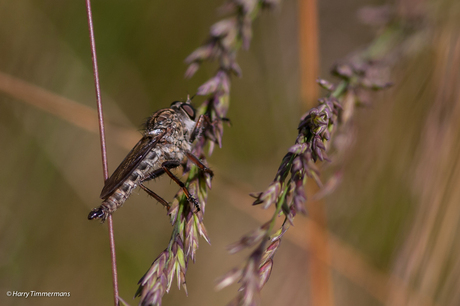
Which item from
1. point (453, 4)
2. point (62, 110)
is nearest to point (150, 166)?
point (62, 110)

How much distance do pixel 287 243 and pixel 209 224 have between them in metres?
1.08

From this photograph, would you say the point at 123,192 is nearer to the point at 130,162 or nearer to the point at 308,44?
the point at 130,162

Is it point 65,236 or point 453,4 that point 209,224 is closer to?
point 65,236

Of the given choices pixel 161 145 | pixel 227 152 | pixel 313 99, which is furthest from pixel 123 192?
pixel 227 152

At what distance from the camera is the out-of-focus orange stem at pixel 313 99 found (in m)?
2.56

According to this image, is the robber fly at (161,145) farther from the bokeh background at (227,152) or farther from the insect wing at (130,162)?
the bokeh background at (227,152)

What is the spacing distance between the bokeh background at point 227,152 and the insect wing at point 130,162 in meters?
0.18

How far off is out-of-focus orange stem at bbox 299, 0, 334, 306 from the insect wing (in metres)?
1.41

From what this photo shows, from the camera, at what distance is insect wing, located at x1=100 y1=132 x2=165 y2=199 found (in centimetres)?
241

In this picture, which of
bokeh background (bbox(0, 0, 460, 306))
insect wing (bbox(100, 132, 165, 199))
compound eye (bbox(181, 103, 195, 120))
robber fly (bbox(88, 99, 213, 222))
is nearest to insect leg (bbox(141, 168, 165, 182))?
robber fly (bbox(88, 99, 213, 222))

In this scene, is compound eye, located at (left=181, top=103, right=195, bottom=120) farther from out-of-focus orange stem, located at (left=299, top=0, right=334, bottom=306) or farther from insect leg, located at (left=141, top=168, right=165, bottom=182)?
out-of-focus orange stem, located at (left=299, top=0, right=334, bottom=306)

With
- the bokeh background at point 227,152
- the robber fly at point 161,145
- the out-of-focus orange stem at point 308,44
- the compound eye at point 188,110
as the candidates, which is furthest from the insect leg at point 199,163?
the out-of-focus orange stem at point 308,44

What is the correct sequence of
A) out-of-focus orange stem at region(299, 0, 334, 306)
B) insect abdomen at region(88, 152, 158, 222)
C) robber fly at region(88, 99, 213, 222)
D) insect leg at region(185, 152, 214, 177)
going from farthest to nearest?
robber fly at region(88, 99, 213, 222) < out-of-focus orange stem at region(299, 0, 334, 306) < insect abdomen at region(88, 152, 158, 222) < insect leg at region(185, 152, 214, 177)

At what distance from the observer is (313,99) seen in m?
2.72
